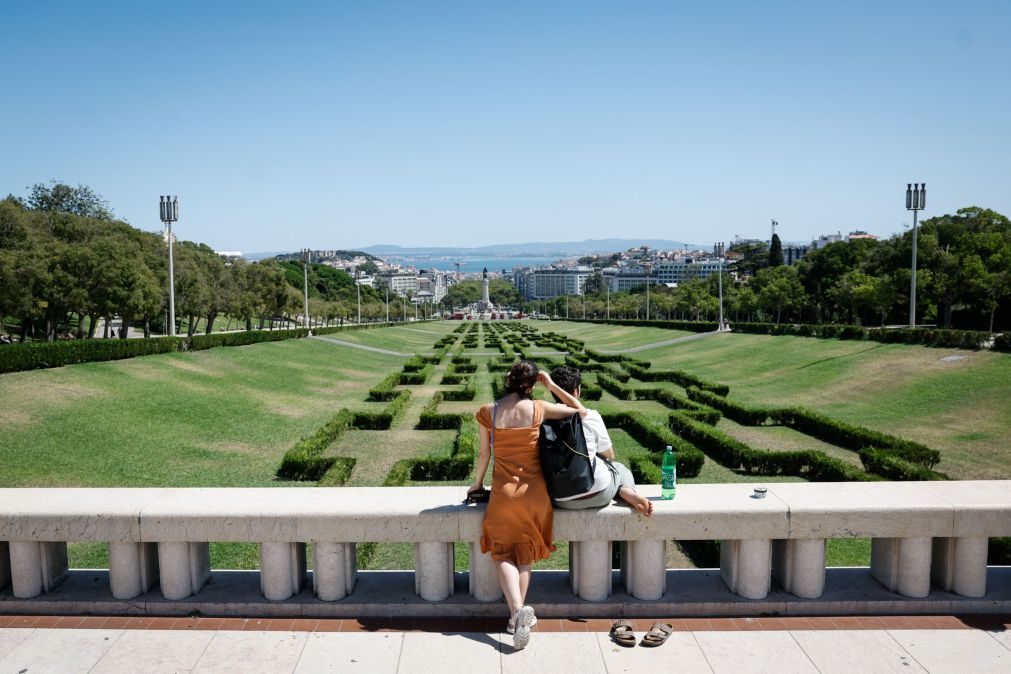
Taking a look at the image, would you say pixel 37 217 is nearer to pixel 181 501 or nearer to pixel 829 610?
pixel 181 501

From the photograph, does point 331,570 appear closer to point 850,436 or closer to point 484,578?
point 484,578

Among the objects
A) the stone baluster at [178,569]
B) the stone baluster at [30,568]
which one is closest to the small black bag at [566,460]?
the stone baluster at [178,569]

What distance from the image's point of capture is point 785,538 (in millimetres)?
5090

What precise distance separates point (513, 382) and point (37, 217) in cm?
4470

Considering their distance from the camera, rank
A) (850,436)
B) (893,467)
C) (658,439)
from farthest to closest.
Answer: (850,436), (658,439), (893,467)

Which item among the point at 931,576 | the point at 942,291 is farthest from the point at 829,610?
the point at 942,291

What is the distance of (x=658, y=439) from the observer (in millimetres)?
16344

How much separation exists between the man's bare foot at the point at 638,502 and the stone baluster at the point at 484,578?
1.06 m

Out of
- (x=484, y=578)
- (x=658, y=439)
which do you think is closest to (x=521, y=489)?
(x=484, y=578)

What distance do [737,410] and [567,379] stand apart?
53.8ft

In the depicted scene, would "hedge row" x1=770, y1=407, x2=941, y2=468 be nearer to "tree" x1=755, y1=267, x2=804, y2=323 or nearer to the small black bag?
the small black bag

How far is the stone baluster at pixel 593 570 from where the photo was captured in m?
5.16

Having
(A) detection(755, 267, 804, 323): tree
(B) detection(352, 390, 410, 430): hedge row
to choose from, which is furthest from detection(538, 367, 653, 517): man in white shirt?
(A) detection(755, 267, 804, 323): tree

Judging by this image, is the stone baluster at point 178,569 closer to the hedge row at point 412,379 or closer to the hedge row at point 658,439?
the hedge row at point 658,439
